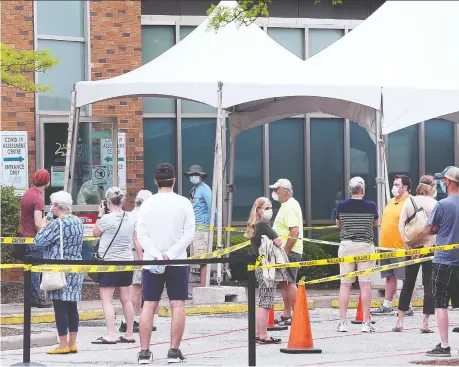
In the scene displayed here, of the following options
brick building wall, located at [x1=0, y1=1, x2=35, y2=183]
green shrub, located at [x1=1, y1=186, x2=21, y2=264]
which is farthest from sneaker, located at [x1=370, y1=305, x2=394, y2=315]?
brick building wall, located at [x1=0, y1=1, x2=35, y2=183]

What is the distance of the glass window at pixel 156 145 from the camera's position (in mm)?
21609

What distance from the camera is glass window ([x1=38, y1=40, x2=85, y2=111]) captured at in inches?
782

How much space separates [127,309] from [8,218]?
5.56 m

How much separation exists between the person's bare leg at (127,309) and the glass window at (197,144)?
30.9 ft

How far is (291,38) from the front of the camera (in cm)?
2262

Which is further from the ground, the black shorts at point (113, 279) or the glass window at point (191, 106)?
the glass window at point (191, 106)

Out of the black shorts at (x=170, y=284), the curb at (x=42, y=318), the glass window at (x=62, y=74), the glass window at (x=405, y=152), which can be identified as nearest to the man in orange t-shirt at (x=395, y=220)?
the curb at (x=42, y=318)

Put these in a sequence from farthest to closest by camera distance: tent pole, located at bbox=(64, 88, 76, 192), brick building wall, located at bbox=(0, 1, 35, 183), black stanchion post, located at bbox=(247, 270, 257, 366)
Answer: brick building wall, located at bbox=(0, 1, 35, 183) → tent pole, located at bbox=(64, 88, 76, 192) → black stanchion post, located at bbox=(247, 270, 257, 366)

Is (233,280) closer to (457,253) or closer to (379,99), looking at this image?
(379,99)

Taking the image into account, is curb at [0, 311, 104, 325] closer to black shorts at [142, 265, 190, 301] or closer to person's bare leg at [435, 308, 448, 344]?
black shorts at [142, 265, 190, 301]

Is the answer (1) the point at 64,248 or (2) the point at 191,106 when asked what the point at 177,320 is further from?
(2) the point at 191,106

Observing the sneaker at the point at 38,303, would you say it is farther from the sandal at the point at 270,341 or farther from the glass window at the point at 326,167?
the glass window at the point at 326,167

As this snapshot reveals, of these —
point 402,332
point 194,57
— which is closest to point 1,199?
point 194,57

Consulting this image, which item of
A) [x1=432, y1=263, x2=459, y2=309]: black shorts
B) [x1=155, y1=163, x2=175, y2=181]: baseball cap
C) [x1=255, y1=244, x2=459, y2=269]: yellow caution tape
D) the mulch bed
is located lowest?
the mulch bed
